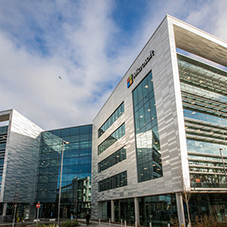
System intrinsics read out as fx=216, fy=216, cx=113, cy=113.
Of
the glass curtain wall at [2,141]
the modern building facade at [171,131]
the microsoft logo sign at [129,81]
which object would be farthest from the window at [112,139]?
the glass curtain wall at [2,141]

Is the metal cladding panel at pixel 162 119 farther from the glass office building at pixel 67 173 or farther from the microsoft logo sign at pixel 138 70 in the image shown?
the glass office building at pixel 67 173

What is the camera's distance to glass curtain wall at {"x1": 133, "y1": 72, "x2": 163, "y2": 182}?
80.6 feet

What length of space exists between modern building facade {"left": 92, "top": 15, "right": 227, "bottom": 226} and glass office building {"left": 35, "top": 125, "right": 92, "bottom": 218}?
12.6 meters

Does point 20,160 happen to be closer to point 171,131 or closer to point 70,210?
point 70,210

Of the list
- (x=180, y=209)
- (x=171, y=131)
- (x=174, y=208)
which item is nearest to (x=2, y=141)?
(x=171, y=131)

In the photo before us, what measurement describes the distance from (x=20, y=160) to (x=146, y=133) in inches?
1396

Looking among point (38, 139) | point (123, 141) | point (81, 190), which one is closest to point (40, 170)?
point (38, 139)

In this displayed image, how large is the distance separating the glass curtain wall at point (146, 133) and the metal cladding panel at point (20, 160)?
3191 cm

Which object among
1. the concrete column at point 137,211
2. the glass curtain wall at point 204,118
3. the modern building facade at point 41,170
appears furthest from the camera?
the modern building facade at point 41,170

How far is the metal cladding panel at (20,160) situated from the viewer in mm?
46250

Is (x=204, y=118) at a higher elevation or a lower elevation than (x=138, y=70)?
lower

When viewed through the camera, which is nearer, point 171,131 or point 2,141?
point 171,131

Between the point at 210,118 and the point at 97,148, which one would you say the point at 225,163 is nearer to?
the point at 210,118

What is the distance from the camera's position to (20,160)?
164 feet
